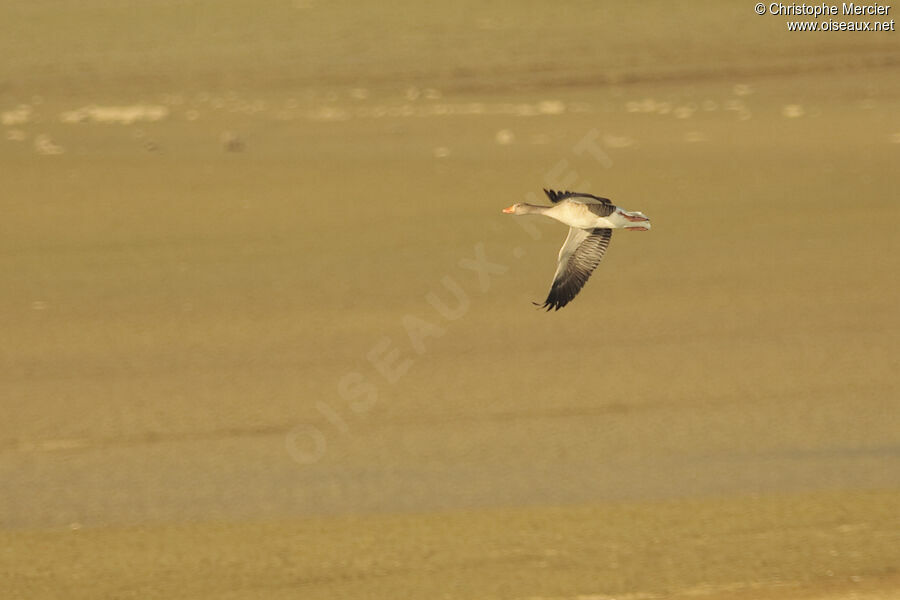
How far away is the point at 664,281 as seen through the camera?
364 inches

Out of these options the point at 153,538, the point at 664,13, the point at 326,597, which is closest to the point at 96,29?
the point at 664,13

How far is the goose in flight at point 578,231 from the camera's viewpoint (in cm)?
593

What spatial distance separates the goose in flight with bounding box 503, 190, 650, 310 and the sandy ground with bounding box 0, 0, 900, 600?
118 centimetres

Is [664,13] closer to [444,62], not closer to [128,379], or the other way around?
[444,62]

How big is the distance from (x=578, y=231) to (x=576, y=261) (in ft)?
0.39

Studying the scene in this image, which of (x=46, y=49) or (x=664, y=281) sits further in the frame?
(x=46, y=49)

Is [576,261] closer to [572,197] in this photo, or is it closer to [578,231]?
[578,231]

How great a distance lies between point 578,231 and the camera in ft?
20.4

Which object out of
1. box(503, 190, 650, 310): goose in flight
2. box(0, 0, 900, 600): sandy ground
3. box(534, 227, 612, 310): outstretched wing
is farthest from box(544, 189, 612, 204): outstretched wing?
box(0, 0, 900, 600): sandy ground

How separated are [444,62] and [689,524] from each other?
4.97 m

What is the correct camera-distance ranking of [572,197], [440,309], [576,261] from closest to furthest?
[572,197] < [576,261] < [440,309]

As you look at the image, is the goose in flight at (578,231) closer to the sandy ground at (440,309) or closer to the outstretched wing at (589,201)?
the outstretched wing at (589,201)

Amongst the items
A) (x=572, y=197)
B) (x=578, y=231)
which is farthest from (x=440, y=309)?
(x=572, y=197)

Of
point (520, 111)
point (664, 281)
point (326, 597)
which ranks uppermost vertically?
point (520, 111)
